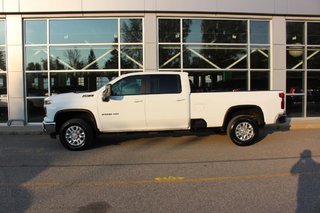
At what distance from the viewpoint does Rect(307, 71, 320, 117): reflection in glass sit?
716 inches

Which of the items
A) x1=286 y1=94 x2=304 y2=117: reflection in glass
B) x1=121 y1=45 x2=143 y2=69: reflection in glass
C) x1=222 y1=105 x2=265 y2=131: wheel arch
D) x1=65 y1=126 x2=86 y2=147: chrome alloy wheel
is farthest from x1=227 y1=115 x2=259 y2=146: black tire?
x1=286 y1=94 x2=304 y2=117: reflection in glass

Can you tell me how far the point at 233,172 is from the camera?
8211 mm

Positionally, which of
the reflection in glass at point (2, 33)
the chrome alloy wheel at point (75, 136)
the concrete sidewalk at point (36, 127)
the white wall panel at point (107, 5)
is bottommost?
the concrete sidewalk at point (36, 127)

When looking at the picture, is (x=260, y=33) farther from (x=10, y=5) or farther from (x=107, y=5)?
(x=10, y=5)

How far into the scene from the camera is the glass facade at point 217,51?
16969mm

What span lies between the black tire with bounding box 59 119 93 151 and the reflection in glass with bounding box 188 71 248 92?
7094 mm

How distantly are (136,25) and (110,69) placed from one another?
2013 mm

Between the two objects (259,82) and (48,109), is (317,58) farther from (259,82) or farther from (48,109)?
(48,109)

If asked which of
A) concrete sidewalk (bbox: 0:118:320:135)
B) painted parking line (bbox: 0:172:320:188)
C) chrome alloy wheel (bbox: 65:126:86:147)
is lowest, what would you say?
painted parking line (bbox: 0:172:320:188)

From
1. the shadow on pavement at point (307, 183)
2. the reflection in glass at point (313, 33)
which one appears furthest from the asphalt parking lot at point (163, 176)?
the reflection in glass at point (313, 33)

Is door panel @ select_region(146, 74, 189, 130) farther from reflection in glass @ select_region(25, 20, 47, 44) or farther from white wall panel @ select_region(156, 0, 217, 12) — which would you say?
reflection in glass @ select_region(25, 20, 47, 44)

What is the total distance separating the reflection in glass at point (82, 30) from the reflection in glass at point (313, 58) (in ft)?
26.8

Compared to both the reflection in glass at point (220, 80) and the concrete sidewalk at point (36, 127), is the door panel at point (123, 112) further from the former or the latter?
the reflection in glass at point (220, 80)

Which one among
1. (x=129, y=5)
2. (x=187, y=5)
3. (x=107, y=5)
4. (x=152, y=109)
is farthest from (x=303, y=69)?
(x=152, y=109)
